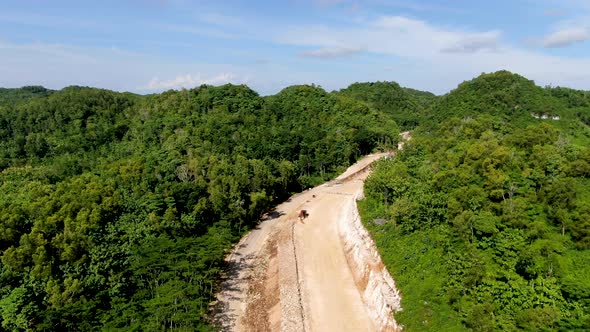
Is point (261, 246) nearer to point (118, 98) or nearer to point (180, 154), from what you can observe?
point (180, 154)

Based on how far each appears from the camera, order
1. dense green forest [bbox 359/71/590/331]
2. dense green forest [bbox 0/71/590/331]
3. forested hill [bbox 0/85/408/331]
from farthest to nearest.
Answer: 1. forested hill [bbox 0/85/408/331]
2. dense green forest [bbox 0/71/590/331]
3. dense green forest [bbox 359/71/590/331]

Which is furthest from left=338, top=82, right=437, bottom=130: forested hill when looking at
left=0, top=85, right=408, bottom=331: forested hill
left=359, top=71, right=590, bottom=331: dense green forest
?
left=359, top=71, right=590, bottom=331: dense green forest

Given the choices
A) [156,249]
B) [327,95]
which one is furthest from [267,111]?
[156,249]

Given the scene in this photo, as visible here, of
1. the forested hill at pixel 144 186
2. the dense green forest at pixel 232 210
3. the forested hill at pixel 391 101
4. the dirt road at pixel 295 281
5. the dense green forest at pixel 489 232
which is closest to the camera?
the dense green forest at pixel 489 232

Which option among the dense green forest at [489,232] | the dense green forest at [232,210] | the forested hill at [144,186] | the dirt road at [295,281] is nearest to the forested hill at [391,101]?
the forested hill at [144,186]

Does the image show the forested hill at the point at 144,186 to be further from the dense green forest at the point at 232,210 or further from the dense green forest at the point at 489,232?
the dense green forest at the point at 489,232

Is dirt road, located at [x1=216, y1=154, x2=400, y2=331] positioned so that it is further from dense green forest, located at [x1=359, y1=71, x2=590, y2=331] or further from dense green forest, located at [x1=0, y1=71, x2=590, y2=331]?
dense green forest, located at [x1=359, y1=71, x2=590, y2=331]
